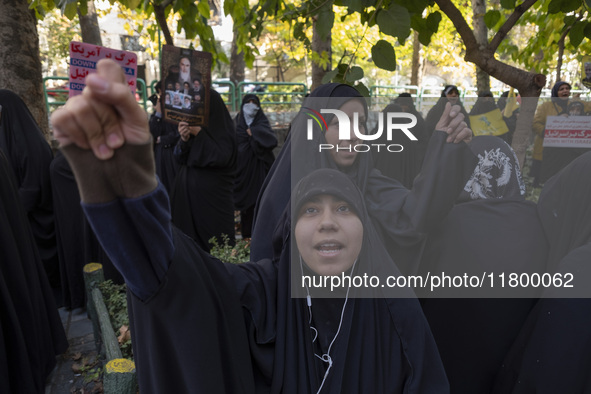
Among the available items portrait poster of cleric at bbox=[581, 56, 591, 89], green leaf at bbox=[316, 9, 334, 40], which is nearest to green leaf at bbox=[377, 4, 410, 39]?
green leaf at bbox=[316, 9, 334, 40]

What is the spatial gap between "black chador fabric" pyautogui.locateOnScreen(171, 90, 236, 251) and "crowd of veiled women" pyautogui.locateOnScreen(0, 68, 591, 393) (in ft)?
5.84

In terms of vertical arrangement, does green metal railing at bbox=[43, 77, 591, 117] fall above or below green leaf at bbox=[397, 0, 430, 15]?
below

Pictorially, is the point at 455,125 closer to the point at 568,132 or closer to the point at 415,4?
the point at 415,4

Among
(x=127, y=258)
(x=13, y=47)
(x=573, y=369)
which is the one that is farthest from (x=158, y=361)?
(x=13, y=47)

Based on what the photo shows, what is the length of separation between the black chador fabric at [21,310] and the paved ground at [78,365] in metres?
0.16

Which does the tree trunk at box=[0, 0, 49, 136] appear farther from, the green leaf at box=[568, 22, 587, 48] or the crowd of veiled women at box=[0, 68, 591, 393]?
the green leaf at box=[568, 22, 587, 48]

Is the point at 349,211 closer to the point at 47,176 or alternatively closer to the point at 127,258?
the point at 127,258

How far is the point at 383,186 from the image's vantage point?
2367 mm

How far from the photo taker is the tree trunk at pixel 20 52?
177 inches

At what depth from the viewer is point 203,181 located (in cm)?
503

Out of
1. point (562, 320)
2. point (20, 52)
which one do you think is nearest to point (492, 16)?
point (562, 320)

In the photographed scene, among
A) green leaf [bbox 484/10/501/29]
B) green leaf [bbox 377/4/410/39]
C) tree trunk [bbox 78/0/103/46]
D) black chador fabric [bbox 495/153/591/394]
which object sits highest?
tree trunk [bbox 78/0/103/46]

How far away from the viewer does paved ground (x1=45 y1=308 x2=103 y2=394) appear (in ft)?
10.7

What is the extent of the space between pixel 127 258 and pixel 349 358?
2.62 ft
